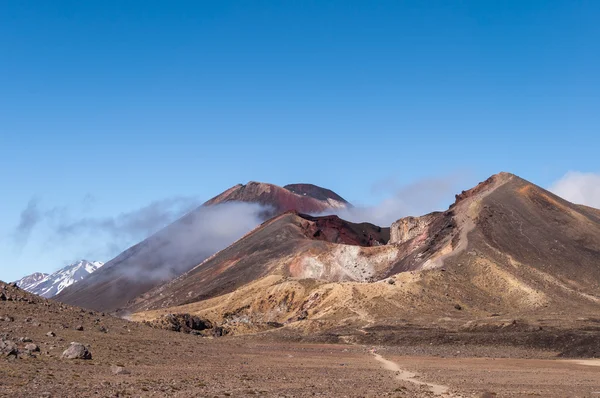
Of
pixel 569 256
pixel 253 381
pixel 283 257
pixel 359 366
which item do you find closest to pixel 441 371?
pixel 359 366

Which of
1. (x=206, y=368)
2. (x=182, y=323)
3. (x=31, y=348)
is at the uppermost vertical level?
(x=182, y=323)

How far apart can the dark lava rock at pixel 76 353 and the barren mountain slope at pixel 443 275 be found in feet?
197

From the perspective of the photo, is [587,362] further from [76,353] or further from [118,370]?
[76,353]

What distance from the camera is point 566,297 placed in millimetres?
108812

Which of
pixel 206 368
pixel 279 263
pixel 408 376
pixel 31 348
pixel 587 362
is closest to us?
pixel 31 348

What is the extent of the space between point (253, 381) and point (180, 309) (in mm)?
100034

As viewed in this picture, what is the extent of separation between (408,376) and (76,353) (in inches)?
851

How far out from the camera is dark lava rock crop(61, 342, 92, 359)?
39.4 metres

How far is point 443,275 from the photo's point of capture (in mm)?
113438

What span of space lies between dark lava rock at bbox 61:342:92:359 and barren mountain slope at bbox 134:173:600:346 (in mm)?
59936

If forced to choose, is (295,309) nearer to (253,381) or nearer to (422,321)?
(422,321)

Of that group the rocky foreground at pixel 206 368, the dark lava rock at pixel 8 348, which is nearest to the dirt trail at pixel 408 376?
the rocky foreground at pixel 206 368

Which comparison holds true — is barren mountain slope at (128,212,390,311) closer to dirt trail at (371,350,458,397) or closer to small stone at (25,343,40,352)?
dirt trail at (371,350,458,397)

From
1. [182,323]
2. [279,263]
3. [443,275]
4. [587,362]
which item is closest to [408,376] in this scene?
[587,362]
